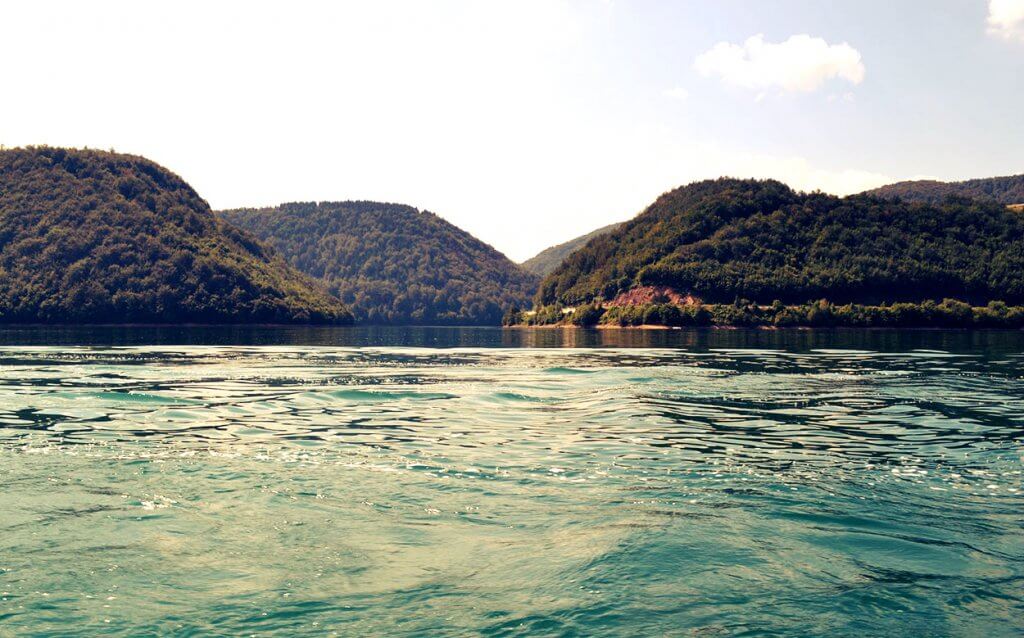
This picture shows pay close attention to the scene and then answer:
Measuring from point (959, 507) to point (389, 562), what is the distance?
1340 cm

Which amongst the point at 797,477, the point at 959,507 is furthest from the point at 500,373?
the point at 959,507

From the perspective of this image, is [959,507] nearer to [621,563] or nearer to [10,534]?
[621,563]

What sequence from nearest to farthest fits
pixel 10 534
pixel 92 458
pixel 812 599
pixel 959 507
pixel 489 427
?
1. pixel 812 599
2. pixel 10 534
3. pixel 959 507
4. pixel 92 458
5. pixel 489 427

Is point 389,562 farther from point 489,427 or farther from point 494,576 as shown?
point 489,427

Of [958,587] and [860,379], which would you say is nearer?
[958,587]

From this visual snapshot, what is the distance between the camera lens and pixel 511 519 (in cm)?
1794

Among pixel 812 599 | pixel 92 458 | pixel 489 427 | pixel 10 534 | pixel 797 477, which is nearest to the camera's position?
pixel 812 599

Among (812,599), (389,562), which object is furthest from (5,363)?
(812,599)

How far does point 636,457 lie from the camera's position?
83.1 feet

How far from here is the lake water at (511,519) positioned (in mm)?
12820

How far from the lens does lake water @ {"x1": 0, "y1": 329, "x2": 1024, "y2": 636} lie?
1282cm

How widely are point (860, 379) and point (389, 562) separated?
44804 millimetres

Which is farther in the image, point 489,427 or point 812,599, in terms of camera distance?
point 489,427

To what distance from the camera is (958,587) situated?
13.8m
